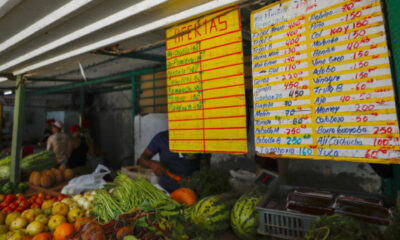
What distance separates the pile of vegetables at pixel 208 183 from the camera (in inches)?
109

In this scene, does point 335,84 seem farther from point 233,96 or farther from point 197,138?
point 197,138

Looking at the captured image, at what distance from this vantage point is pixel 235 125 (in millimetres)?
2125

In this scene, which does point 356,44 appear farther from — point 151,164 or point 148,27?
point 151,164

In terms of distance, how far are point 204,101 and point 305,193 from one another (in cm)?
131

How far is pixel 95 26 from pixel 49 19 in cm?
49

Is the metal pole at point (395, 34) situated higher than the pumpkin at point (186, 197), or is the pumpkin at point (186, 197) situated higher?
the metal pole at point (395, 34)

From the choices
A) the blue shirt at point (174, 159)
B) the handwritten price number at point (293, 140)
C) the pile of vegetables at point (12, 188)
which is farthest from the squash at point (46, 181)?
the handwritten price number at point (293, 140)

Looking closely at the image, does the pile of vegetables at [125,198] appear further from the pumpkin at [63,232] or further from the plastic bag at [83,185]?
the plastic bag at [83,185]

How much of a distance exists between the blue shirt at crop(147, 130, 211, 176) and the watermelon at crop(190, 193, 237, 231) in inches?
74.3

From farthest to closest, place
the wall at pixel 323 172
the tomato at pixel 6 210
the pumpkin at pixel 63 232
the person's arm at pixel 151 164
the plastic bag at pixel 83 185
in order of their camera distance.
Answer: the person's arm at pixel 151 164 → the plastic bag at pixel 83 185 → the wall at pixel 323 172 → the tomato at pixel 6 210 → the pumpkin at pixel 63 232

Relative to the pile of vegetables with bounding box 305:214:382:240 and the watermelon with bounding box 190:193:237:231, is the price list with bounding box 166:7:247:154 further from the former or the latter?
the pile of vegetables with bounding box 305:214:382:240

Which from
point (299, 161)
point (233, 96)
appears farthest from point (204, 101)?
point (299, 161)

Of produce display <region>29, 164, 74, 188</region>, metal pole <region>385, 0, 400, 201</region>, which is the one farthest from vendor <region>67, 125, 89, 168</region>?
metal pole <region>385, 0, 400, 201</region>

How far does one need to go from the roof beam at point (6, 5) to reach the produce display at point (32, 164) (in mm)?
4528
